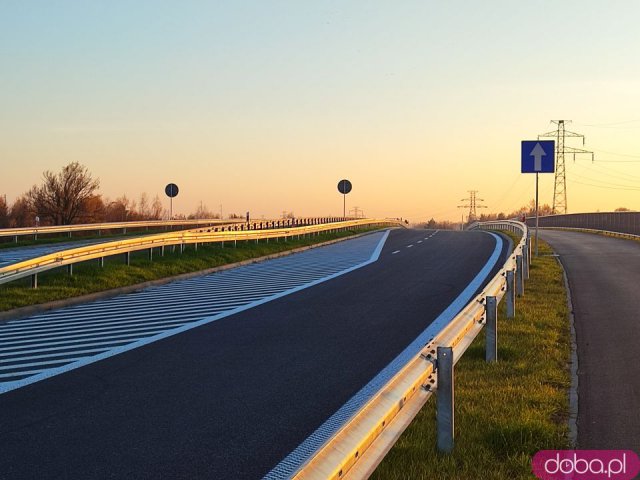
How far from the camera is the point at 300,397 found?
675cm

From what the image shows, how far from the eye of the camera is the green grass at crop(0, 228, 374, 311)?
14.3m

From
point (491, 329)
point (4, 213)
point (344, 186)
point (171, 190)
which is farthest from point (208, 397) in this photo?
point (4, 213)

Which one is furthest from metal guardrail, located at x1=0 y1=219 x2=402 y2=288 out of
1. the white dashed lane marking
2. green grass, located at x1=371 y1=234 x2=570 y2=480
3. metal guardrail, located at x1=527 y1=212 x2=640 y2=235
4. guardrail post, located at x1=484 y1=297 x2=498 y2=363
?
metal guardrail, located at x1=527 y1=212 x2=640 y2=235

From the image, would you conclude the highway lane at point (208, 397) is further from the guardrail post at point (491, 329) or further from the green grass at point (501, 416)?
the guardrail post at point (491, 329)

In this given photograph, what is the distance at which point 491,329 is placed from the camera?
7.43m

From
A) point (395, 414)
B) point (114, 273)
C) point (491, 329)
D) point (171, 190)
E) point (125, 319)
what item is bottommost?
point (125, 319)

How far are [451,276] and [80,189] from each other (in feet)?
166

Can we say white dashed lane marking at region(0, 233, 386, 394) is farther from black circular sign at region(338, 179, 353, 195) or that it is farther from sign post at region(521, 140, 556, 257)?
black circular sign at region(338, 179, 353, 195)

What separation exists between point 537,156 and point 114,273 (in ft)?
42.6

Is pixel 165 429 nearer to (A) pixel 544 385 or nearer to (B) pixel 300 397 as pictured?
(B) pixel 300 397

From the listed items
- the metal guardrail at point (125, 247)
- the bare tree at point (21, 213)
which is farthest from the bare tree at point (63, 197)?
the metal guardrail at point (125, 247)

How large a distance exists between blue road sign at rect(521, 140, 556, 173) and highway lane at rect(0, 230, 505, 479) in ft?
29.9

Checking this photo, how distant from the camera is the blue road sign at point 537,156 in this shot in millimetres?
19344

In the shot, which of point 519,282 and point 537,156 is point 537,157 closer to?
point 537,156
